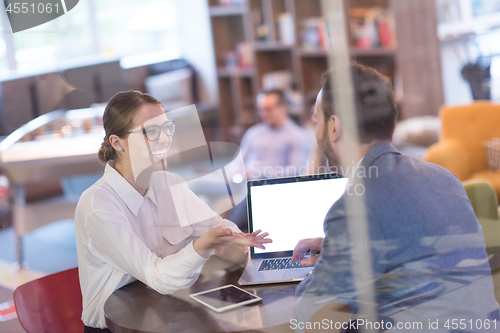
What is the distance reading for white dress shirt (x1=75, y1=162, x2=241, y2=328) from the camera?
1083 mm

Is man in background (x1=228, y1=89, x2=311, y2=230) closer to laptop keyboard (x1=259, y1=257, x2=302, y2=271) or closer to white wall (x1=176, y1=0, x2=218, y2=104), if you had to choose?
laptop keyboard (x1=259, y1=257, x2=302, y2=271)

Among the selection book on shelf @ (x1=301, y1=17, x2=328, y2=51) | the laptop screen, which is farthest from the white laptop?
book on shelf @ (x1=301, y1=17, x2=328, y2=51)

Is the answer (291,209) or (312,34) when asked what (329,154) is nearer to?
(291,209)

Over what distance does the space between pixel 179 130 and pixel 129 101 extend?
0.13m

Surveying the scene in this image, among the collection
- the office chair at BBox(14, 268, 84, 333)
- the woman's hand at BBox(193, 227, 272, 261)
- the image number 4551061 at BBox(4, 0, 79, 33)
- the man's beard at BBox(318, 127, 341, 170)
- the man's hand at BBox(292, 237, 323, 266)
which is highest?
the image number 4551061 at BBox(4, 0, 79, 33)

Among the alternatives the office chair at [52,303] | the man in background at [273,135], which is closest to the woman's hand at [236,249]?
the office chair at [52,303]

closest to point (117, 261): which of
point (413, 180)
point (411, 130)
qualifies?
point (413, 180)

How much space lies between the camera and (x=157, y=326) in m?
0.97

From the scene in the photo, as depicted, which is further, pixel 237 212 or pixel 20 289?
pixel 20 289

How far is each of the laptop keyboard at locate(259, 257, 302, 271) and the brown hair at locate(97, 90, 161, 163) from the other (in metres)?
0.42

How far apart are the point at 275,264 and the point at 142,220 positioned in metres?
0.32

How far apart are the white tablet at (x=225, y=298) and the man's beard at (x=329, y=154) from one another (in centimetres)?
31

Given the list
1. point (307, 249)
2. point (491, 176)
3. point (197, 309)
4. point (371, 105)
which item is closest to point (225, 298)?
point (197, 309)

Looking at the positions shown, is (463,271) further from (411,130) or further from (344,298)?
(411,130)
